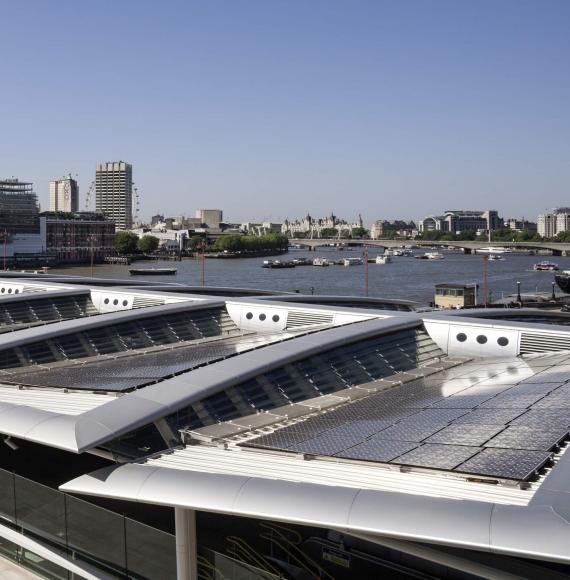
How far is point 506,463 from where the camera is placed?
5.18m

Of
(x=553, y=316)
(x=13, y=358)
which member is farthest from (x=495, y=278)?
(x=13, y=358)

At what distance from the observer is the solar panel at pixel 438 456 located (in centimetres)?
527

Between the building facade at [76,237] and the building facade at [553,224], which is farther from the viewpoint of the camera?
the building facade at [553,224]

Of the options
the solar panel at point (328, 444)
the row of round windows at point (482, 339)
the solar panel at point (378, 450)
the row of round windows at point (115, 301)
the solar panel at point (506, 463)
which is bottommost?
the solar panel at point (328, 444)

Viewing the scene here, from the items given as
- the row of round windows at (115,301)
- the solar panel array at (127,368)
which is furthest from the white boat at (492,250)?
the solar panel array at (127,368)

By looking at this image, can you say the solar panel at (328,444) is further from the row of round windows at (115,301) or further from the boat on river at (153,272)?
the boat on river at (153,272)

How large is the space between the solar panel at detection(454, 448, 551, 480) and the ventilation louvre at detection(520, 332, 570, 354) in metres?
5.29

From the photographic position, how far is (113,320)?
1175 cm

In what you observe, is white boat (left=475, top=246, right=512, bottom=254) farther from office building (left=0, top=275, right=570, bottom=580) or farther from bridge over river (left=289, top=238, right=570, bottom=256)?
office building (left=0, top=275, right=570, bottom=580)

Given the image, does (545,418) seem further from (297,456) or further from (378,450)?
(297,456)

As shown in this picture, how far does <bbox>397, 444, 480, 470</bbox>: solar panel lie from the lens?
17.3 ft

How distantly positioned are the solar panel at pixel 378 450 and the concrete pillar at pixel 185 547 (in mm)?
1275

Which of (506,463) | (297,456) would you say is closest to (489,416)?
(506,463)

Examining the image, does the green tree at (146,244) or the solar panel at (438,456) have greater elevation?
the green tree at (146,244)
